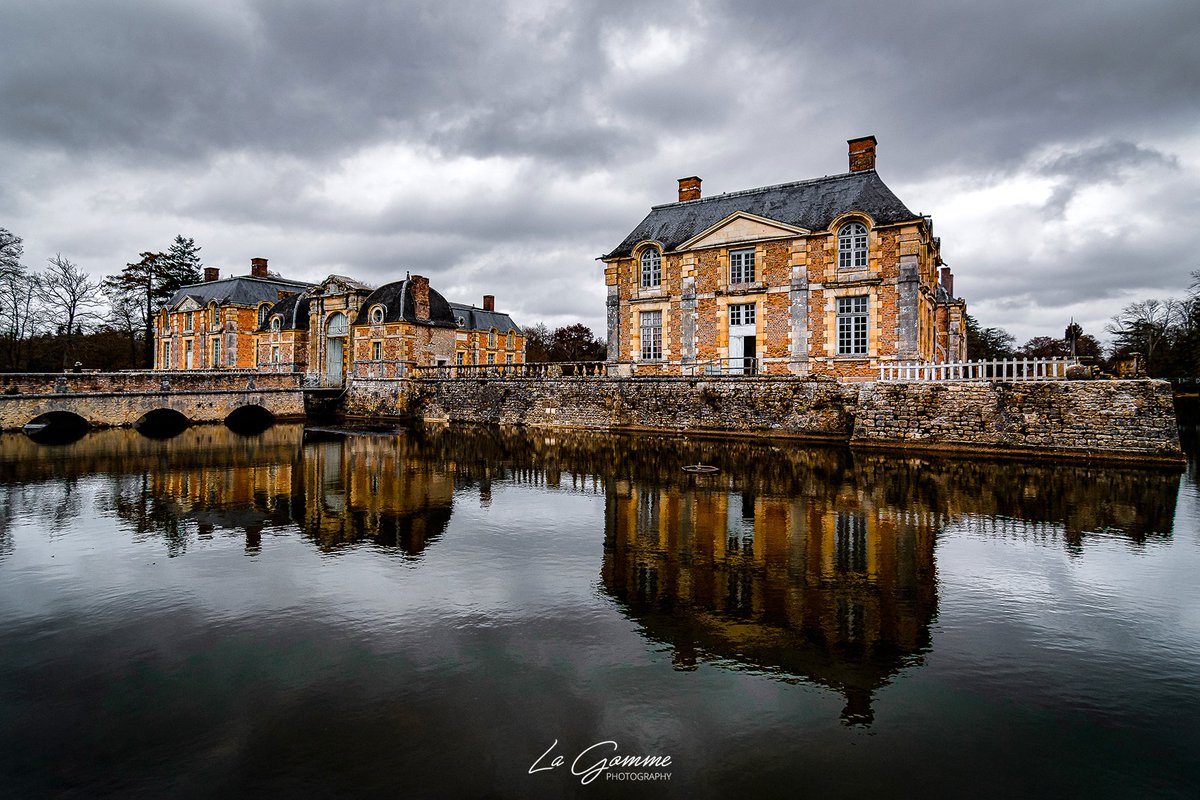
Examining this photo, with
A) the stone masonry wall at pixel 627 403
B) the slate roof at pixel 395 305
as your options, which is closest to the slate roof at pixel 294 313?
the slate roof at pixel 395 305

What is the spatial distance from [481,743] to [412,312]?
29.1m

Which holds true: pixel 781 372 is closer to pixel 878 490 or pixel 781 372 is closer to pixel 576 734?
pixel 878 490

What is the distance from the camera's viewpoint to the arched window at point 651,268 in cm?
2562

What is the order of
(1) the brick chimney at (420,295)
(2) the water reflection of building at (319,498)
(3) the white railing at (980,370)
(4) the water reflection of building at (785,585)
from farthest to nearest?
(1) the brick chimney at (420,295)
(3) the white railing at (980,370)
(2) the water reflection of building at (319,498)
(4) the water reflection of building at (785,585)

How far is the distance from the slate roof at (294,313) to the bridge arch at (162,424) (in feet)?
31.1

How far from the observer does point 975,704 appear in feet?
13.7

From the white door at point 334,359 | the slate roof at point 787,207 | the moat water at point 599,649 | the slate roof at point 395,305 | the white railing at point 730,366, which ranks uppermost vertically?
the slate roof at point 787,207

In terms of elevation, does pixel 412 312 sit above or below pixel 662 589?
above

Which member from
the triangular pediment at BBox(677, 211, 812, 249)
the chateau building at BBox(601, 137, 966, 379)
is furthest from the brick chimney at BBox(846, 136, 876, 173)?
the triangular pediment at BBox(677, 211, 812, 249)

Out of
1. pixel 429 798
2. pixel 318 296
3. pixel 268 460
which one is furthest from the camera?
pixel 318 296

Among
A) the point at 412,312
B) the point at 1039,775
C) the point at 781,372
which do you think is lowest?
the point at 1039,775

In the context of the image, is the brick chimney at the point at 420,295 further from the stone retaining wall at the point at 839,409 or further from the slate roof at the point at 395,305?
the stone retaining wall at the point at 839,409

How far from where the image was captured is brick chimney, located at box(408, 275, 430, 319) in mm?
31047

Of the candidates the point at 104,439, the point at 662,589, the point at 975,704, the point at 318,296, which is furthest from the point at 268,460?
the point at 318,296
